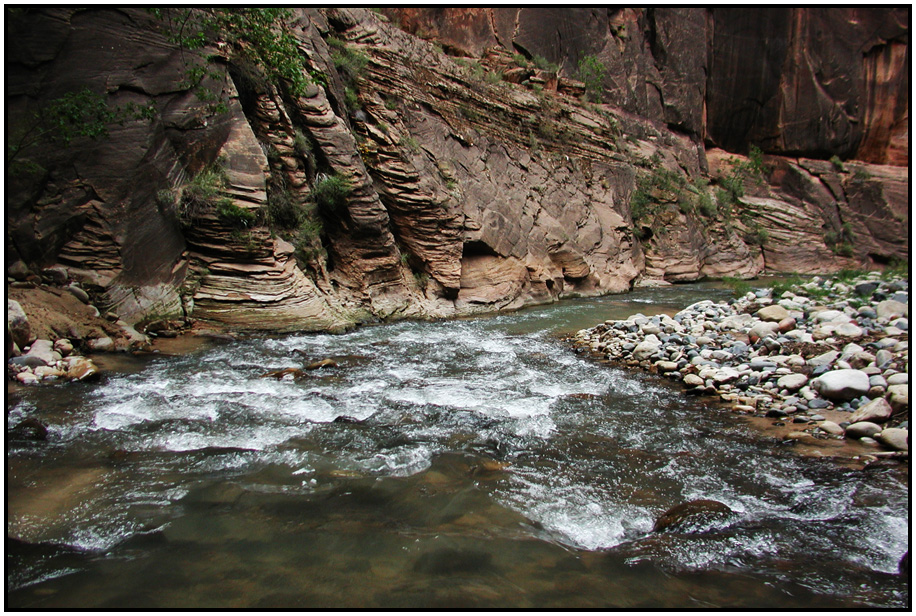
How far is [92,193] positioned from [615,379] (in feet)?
25.8

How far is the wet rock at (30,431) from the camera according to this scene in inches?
140

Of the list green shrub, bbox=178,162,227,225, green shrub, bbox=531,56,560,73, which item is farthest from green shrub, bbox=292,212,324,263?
green shrub, bbox=531,56,560,73

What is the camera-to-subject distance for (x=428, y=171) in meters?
12.3

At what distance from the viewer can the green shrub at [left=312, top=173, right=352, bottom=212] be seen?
9.95 m

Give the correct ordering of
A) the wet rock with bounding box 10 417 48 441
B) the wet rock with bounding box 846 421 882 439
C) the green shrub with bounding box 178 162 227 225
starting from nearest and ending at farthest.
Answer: the wet rock with bounding box 10 417 48 441 → the wet rock with bounding box 846 421 882 439 → the green shrub with bounding box 178 162 227 225

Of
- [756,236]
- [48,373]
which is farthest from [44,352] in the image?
[756,236]

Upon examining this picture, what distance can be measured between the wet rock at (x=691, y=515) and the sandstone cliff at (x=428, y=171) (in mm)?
6907

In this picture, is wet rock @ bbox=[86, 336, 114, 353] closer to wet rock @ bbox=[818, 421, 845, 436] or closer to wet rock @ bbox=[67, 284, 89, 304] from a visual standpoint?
wet rock @ bbox=[67, 284, 89, 304]

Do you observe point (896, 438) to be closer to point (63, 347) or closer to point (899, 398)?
point (899, 398)

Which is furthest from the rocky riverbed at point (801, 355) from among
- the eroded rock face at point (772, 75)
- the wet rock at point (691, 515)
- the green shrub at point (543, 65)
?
the eroded rock face at point (772, 75)

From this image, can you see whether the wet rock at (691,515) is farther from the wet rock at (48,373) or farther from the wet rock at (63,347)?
the wet rock at (63,347)

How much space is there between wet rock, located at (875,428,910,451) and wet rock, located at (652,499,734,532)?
1955 mm

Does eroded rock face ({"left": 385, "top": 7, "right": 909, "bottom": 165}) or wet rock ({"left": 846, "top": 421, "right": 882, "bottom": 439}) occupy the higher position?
eroded rock face ({"left": 385, "top": 7, "right": 909, "bottom": 165})

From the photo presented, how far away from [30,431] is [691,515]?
4806 millimetres
